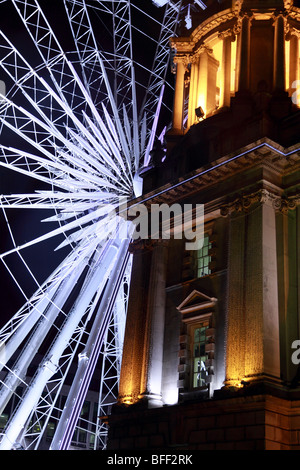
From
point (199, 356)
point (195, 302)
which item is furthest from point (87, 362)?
point (195, 302)

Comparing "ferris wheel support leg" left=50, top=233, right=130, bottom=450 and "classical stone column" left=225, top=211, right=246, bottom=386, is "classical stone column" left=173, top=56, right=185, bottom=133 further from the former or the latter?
"classical stone column" left=225, top=211, right=246, bottom=386

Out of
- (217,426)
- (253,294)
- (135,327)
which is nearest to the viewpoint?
(217,426)

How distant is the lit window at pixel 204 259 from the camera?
32.4m

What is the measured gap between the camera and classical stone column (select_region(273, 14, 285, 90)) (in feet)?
114

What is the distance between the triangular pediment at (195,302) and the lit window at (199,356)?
854 millimetres

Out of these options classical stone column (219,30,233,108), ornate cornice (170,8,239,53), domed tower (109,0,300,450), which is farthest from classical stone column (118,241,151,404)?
ornate cornice (170,8,239,53)

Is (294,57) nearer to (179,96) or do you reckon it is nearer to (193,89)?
(193,89)

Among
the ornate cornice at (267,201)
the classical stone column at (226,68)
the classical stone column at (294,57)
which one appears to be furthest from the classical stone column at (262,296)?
the classical stone column at (294,57)

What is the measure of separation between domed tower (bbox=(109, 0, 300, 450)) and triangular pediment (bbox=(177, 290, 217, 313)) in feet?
0.22

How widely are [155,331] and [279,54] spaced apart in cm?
1699

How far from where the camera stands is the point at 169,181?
36.6 m

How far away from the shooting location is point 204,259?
32719 millimetres

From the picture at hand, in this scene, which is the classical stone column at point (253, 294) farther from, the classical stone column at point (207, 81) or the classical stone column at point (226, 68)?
the classical stone column at point (207, 81)

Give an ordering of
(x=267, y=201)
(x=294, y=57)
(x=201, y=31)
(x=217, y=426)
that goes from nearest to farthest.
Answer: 1. (x=217, y=426)
2. (x=267, y=201)
3. (x=294, y=57)
4. (x=201, y=31)
